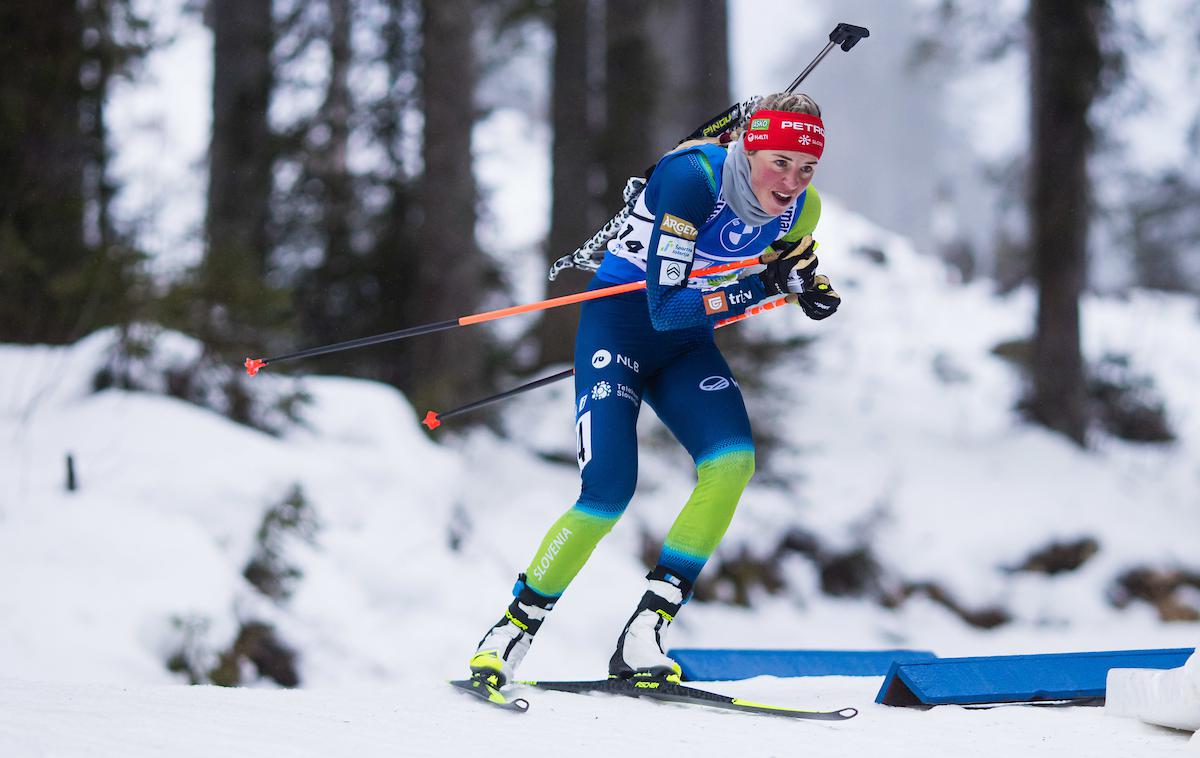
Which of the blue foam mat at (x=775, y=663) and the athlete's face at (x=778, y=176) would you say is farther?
the blue foam mat at (x=775, y=663)

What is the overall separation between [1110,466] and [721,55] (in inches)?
215

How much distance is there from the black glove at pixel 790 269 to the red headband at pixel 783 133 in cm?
30

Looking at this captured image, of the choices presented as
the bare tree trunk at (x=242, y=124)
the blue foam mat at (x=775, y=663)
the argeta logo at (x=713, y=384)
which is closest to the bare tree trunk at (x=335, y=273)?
the bare tree trunk at (x=242, y=124)

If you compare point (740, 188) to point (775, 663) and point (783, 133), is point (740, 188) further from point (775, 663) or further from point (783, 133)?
point (775, 663)

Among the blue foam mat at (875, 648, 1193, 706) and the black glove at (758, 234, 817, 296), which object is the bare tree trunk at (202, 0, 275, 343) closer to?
the black glove at (758, 234, 817, 296)

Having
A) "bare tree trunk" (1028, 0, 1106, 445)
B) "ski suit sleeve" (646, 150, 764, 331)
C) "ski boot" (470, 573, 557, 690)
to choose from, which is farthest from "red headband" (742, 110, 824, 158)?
"bare tree trunk" (1028, 0, 1106, 445)

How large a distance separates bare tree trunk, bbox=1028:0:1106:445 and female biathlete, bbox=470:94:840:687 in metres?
8.47

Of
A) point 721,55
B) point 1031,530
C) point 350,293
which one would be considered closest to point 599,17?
point 721,55

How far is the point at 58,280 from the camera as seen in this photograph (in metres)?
6.80

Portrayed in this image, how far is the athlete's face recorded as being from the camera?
3.51 meters

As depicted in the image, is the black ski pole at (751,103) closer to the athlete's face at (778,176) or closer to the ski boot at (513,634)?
the athlete's face at (778,176)

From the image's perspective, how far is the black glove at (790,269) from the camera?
3596 mm

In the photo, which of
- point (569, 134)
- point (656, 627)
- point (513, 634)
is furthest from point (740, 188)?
point (569, 134)

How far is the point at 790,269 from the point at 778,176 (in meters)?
0.29
